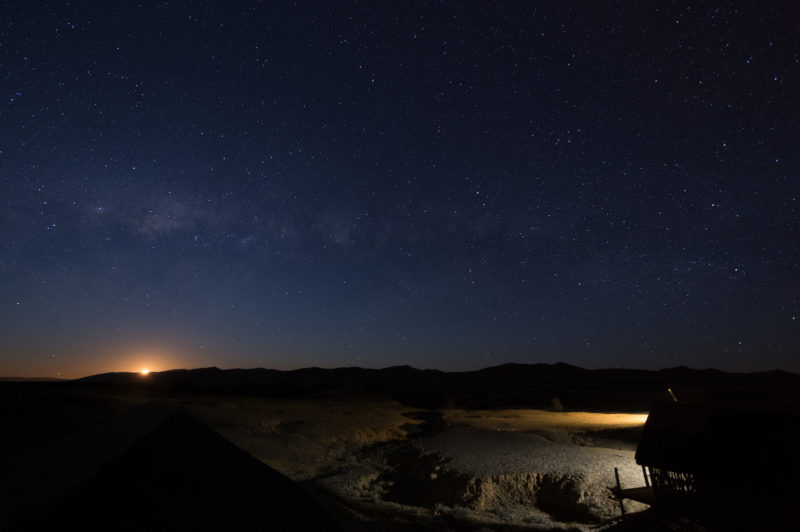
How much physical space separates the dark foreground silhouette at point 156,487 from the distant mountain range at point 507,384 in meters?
15.2

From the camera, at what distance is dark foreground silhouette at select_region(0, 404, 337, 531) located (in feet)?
5.93

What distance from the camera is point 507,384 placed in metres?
89.6

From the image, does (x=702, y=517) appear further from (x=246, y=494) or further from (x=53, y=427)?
(x=53, y=427)

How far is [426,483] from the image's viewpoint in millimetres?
Result: 12273

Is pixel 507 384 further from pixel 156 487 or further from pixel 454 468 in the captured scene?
pixel 156 487

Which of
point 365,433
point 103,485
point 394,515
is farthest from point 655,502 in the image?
point 365,433

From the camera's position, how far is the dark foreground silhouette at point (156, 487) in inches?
71.2

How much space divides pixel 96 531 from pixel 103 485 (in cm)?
36

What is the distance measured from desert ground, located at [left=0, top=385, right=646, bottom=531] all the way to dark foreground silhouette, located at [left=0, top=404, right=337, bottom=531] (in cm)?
680

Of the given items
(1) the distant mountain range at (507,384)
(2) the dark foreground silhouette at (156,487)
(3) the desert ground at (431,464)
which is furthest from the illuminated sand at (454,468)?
(2) the dark foreground silhouette at (156,487)

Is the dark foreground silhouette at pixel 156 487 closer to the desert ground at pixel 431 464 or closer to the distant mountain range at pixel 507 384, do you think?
the desert ground at pixel 431 464

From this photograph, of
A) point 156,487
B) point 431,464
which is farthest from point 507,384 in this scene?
point 156,487

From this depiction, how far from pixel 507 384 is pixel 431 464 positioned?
8132 centimetres

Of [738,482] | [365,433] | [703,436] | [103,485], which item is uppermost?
[103,485]
